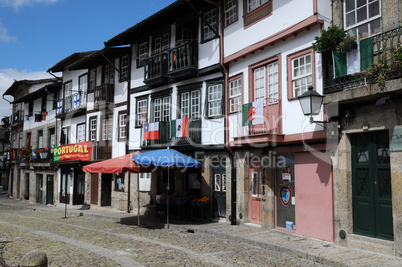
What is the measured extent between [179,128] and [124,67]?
252 inches

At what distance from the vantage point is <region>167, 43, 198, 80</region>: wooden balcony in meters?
15.1

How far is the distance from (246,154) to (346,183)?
172 inches

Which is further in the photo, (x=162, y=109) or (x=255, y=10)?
(x=162, y=109)

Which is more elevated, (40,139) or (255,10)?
(255,10)

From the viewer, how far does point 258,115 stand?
11.9m

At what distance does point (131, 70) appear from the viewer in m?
19.6

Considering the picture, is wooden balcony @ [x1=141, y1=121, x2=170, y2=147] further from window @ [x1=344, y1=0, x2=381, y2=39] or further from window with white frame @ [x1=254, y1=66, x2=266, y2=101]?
window @ [x1=344, y1=0, x2=381, y2=39]

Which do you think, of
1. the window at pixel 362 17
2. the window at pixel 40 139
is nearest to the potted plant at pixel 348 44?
the window at pixel 362 17

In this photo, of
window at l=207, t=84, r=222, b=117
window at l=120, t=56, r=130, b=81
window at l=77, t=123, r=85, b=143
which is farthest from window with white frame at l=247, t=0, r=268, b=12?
window at l=77, t=123, r=85, b=143

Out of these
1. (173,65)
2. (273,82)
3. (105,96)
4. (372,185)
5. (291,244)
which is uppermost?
(173,65)

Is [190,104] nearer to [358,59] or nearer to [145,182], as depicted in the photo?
[145,182]

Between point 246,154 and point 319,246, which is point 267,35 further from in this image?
point 319,246

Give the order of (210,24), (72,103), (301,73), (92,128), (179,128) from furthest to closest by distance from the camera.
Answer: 1. (72,103)
2. (92,128)
3. (179,128)
4. (210,24)
5. (301,73)

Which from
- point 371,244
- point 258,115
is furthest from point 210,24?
point 371,244
